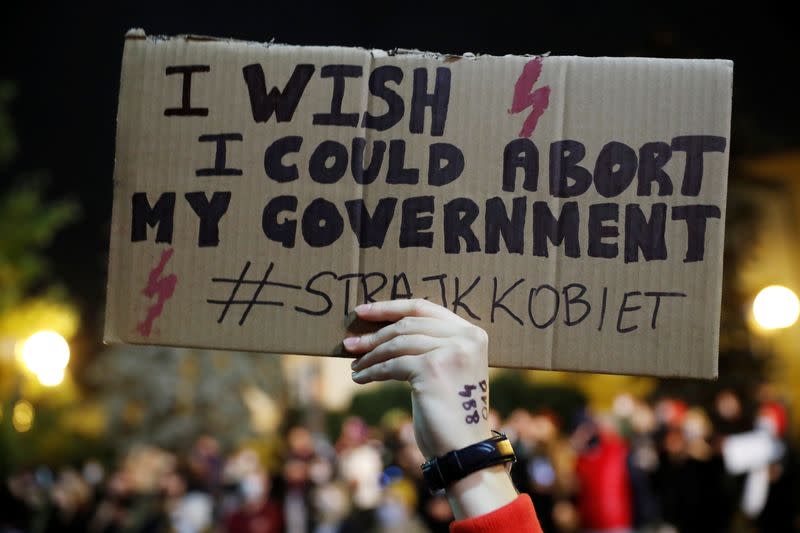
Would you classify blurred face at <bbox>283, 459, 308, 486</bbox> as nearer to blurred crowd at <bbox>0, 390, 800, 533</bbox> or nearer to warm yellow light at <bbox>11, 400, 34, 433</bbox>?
blurred crowd at <bbox>0, 390, 800, 533</bbox>

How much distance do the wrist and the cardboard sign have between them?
525 millimetres

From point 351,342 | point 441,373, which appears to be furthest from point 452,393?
point 351,342

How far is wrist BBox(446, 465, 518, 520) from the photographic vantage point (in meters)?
1.86

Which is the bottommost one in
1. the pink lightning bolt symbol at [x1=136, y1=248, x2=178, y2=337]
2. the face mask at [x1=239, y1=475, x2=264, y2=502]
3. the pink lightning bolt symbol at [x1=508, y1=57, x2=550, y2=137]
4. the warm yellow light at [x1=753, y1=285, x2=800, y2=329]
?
the face mask at [x1=239, y1=475, x2=264, y2=502]

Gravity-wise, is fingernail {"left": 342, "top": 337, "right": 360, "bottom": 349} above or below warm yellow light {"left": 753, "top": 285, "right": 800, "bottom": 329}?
below

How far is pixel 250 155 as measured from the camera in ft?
8.10

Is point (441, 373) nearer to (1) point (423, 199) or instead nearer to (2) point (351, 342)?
(2) point (351, 342)

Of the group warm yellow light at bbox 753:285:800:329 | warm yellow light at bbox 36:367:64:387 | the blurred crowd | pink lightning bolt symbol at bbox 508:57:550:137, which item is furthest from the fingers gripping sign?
warm yellow light at bbox 753:285:800:329

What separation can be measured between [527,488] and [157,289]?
6306mm

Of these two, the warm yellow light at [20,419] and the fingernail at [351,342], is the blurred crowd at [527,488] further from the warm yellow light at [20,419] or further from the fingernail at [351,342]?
the fingernail at [351,342]

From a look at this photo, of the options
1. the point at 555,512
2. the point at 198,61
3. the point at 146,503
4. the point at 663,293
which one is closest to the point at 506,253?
the point at 663,293

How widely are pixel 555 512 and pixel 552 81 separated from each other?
803 cm

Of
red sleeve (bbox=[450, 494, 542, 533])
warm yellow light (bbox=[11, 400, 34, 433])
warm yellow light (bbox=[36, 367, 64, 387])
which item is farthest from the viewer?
warm yellow light (bbox=[36, 367, 64, 387])

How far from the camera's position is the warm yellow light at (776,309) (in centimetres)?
894
